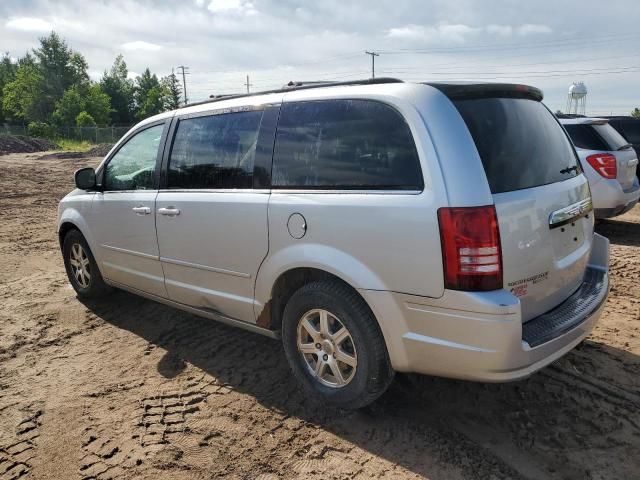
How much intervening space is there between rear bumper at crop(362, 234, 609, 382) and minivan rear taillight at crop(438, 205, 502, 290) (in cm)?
7

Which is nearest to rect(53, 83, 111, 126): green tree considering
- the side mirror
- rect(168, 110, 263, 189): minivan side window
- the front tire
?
the side mirror

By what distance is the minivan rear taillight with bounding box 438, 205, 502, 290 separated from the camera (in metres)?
2.48

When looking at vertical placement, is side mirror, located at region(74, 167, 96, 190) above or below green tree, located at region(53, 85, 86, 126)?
below

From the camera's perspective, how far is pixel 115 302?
5.35 metres

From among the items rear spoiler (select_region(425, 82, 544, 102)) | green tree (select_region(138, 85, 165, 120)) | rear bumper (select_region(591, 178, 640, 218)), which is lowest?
rear bumper (select_region(591, 178, 640, 218))

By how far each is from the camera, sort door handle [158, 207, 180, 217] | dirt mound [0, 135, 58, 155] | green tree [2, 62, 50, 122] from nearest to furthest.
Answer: door handle [158, 207, 180, 217] → dirt mound [0, 135, 58, 155] → green tree [2, 62, 50, 122]

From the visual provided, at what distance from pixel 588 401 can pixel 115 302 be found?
433 cm

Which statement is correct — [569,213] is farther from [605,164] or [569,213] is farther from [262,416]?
[605,164]

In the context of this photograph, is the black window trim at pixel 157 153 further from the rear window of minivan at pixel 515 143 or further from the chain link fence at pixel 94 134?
A: the chain link fence at pixel 94 134

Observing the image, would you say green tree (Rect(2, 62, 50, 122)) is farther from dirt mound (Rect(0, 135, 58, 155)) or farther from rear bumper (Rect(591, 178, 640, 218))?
rear bumper (Rect(591, 178, 640, 218))

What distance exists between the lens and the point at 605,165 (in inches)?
289

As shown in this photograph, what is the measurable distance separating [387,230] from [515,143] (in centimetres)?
91

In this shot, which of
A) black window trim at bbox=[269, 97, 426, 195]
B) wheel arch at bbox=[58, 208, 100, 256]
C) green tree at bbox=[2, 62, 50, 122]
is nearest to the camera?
black window trim at bbox=[269, 97, 426, 195]

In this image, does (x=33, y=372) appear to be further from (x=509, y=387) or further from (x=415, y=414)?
(x=509, y=387)
